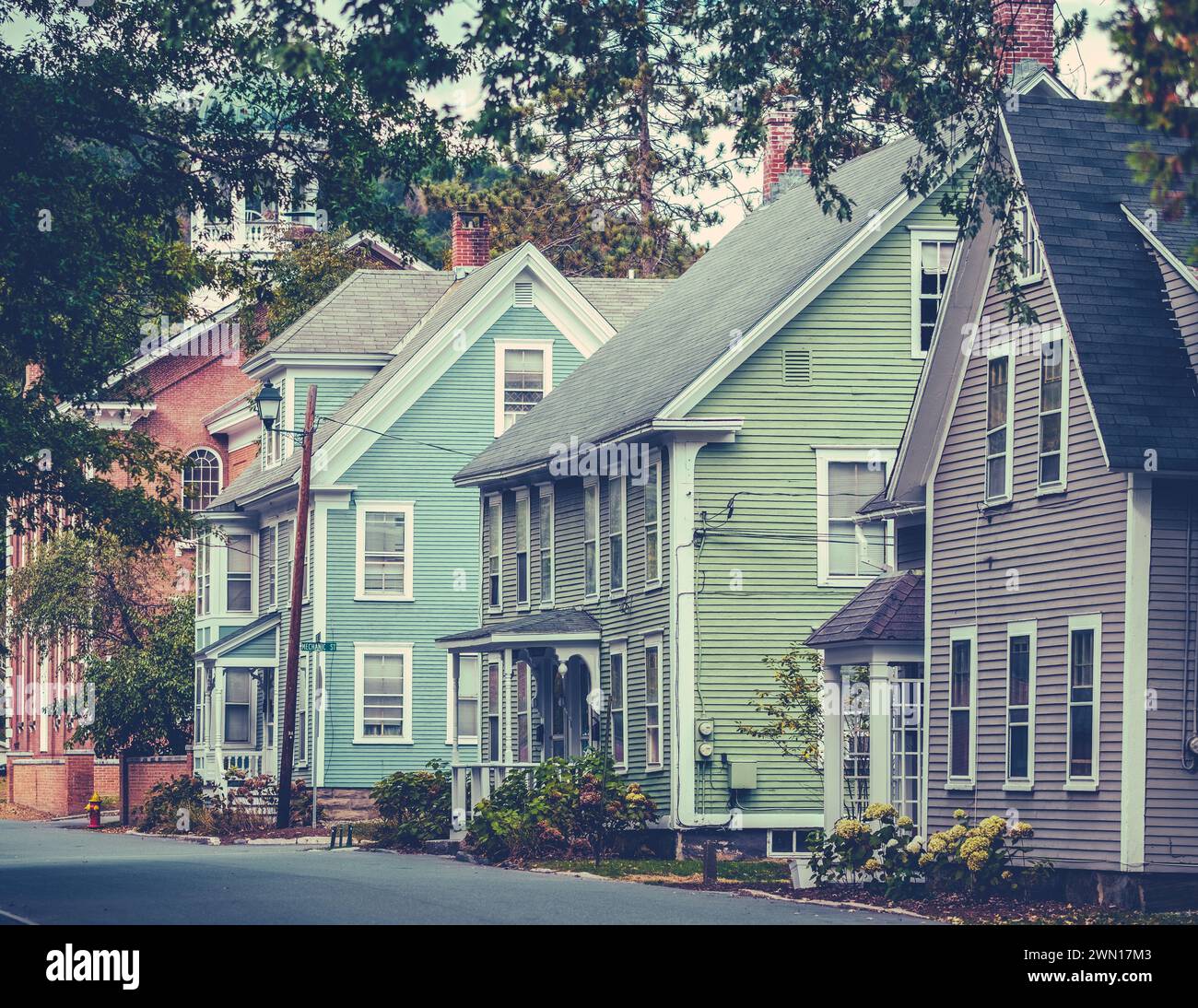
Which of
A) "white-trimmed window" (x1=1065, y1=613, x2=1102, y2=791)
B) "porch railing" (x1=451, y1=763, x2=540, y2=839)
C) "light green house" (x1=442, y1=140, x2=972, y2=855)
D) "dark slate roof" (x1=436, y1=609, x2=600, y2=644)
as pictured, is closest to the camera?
"white-trimmed window" (x1=1065, y1=613, x2=1102, y2=791)

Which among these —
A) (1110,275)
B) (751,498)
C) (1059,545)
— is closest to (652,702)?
(751,498)

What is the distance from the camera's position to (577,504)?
38438 millimetres

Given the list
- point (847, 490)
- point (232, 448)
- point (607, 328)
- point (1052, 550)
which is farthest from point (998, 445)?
point (232, 448)

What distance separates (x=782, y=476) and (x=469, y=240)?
21156 millimetres

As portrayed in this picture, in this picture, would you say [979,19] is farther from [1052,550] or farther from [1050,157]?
[1052,550]

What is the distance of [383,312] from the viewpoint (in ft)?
169

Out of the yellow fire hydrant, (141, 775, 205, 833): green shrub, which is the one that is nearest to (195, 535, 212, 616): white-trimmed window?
the yellow fire hydrant

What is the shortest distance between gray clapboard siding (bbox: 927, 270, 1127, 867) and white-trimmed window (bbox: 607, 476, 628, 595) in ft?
28.2

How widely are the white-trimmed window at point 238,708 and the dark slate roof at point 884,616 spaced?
23353mm

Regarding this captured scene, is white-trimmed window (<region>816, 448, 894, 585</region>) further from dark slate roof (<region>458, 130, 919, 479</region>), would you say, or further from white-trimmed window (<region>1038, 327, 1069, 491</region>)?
white-trimmed window (<region>1038, 327, 1069, 491</region>)

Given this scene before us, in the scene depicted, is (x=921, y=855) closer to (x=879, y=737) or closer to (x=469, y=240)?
(x=879, y=737)

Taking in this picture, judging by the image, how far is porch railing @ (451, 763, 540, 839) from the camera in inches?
1474
